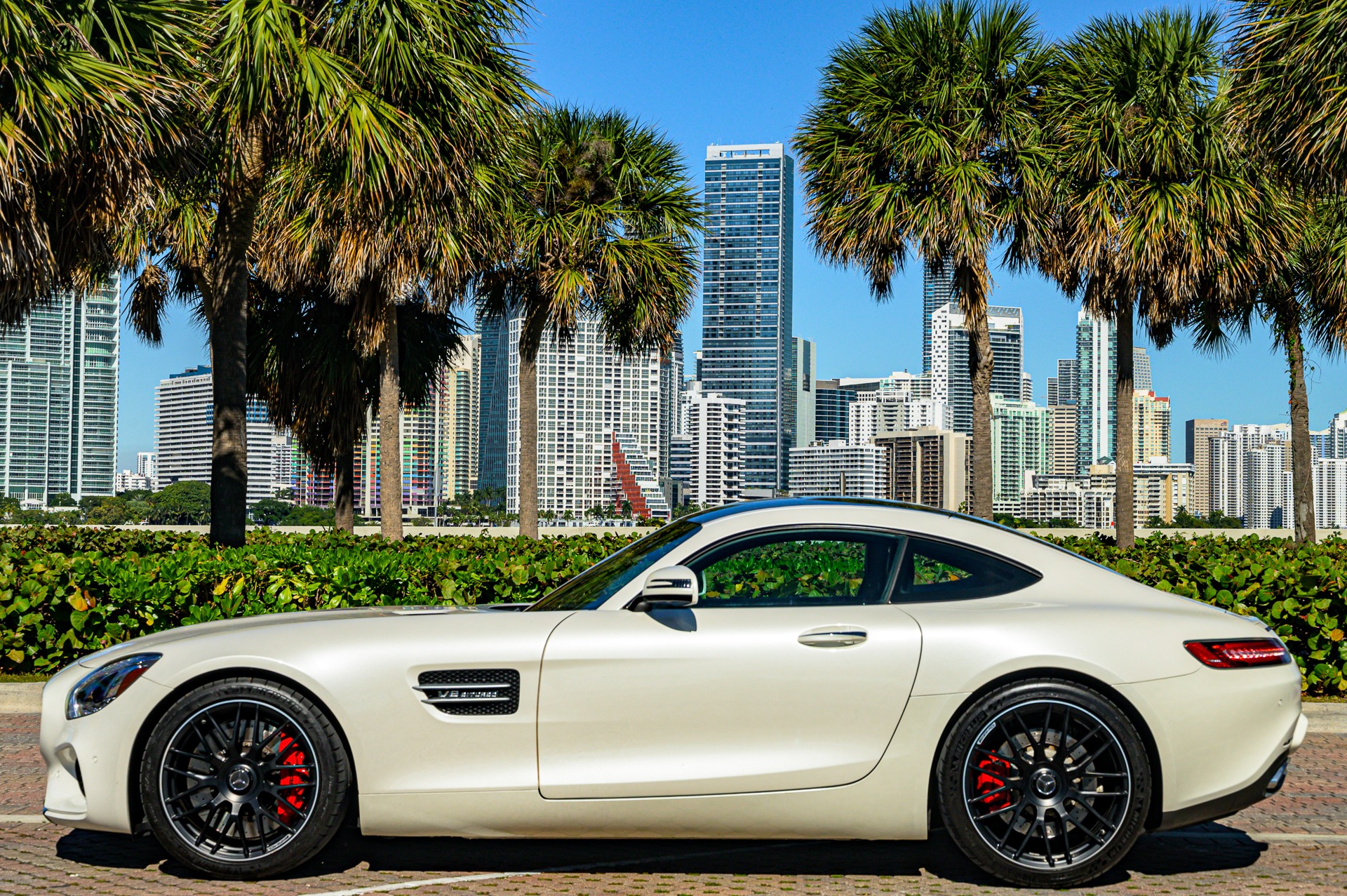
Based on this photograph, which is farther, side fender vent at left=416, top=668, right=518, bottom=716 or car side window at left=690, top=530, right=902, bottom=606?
car side window at left=690, top=530, right=902, bottom=606

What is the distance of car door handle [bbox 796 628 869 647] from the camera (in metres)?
3.90

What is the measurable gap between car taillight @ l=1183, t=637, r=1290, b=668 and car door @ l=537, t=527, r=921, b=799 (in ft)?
3.45

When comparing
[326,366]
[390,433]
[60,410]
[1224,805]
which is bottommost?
[1224,805]

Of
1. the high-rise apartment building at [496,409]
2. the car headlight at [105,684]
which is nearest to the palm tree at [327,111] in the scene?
the car headlight at [105,684]

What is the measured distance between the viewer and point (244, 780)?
12.5ft

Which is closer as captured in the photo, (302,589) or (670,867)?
(670,867)

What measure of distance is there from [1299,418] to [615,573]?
1797 centimetres

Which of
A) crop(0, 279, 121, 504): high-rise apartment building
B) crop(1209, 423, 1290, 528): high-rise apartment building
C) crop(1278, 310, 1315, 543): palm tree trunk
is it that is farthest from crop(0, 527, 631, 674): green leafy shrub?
crop(1209, 423, 1290, 528): high-rise apartment building

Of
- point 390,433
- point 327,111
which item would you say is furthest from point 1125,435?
point 327,111

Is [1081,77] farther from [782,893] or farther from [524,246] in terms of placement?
[782,893]

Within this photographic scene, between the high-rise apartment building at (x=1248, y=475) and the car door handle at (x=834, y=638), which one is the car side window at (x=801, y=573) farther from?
the high-rise apartment building at (x=1248, y=475)

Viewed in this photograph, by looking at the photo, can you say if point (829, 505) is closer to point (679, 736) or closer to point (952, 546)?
point (952, 546)

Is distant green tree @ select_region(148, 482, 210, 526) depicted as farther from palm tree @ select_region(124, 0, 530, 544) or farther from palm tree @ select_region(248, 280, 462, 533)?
palm tree @ select_region(124, 0, 530, 544)

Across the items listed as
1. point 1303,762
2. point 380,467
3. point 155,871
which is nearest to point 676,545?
point 155,871
